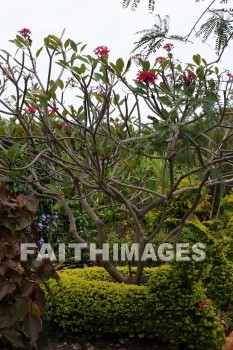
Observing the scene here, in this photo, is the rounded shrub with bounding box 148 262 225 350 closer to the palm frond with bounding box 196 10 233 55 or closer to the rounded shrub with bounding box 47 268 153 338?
the rounded shrub with bounding box 47 268 153 338

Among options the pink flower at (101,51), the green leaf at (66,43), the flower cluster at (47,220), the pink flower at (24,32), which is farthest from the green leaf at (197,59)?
the flower cluster at (47,220)

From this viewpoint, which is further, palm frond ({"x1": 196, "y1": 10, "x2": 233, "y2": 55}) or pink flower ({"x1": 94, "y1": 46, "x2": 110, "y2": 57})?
pink flower ({"x1": 94, "y1": 46, "x2": 110, "y2": 57})

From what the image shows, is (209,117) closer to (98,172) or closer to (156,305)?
(98,172)

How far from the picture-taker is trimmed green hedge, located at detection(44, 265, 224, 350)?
3541 millimetres

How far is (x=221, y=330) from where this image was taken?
3.57 m

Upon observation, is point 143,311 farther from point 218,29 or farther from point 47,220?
point 47,220

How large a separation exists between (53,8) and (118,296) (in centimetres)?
227

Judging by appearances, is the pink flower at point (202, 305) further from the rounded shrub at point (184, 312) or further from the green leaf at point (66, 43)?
the green leaf at point (66, 43)

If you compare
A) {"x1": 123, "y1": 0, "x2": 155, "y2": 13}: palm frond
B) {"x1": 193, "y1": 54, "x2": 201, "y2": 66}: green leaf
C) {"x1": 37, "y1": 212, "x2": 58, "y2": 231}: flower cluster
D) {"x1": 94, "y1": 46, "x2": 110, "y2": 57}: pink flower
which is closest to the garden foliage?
{"x1": 94, "y1": 46, "x2": 110, "y2": 57}: pink flower

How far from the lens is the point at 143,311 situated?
12.0 ft

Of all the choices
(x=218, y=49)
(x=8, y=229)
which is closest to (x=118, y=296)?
(x=8, y=229)

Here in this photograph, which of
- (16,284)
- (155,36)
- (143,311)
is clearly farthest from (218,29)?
(143,311)

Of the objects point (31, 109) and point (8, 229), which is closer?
point (8, 229)

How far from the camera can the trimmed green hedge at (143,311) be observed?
11.6 feet
